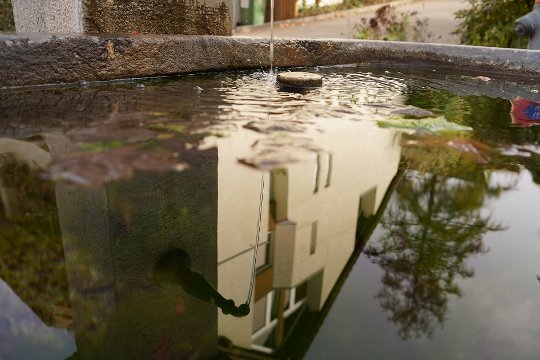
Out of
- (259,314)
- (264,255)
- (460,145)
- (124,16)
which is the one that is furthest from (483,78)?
(259,314)

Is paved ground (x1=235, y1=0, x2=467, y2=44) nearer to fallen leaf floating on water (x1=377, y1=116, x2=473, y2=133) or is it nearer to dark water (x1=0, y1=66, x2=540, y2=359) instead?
fallen leaf floating on water (x1=377, y1=116, x2=473, y2=133)

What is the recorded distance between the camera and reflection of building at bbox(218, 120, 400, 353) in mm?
760

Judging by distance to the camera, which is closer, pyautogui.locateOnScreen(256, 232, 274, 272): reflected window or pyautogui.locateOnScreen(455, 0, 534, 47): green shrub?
pyautogui.locateOnScreen(256, 232, 274, 272): reflected window

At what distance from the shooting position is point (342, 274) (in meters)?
0.87

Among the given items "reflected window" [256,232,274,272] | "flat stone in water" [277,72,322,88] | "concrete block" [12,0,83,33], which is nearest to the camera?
"reflected window" [256,232,274,272]

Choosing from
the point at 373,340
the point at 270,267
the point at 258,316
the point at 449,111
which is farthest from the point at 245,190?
the point at 449,111

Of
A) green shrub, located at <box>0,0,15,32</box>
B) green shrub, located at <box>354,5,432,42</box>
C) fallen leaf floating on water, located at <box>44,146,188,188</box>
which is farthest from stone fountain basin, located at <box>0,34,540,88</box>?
green shrub, located at <box>0,0,15,32</box>

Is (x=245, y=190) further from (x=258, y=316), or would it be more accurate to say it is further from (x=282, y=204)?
(x=258, y=316)

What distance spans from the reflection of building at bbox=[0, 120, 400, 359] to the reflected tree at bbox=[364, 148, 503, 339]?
7 cm

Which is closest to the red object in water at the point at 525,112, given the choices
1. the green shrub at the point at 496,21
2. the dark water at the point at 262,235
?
the dark water at the point at 262,235

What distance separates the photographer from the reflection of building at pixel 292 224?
760mm

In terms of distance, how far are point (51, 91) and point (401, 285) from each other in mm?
1866

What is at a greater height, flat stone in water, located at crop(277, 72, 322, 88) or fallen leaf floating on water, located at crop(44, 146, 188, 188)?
flat stone in water, located at crop(277, 72, 322, 88)

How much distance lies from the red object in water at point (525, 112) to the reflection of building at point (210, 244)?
0.99 metres
